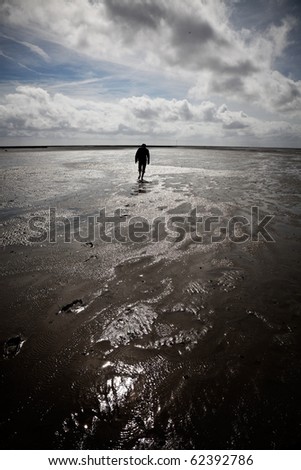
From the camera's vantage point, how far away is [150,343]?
3.38m

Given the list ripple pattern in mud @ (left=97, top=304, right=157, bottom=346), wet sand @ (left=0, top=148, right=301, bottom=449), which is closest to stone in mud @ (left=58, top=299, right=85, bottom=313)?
wet sand @ (left=0, top=148, right=301, bottom=449)

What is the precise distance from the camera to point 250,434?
2.34 meters

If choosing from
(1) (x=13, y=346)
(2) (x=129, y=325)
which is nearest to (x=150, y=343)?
(2) (x=129, y=325)

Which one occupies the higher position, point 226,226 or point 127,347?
point 226,226

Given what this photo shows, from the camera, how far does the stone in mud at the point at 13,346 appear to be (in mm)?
3182

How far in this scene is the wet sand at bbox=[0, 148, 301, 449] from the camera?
2391mm

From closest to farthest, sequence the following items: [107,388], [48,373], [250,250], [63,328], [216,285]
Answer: [107,388] → [48,373] → [63,328] → [216,285] → [250,250]

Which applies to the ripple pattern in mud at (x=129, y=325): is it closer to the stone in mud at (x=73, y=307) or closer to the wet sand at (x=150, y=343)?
the wet sand at (x=150, y=343)

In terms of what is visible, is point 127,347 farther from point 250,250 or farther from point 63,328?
point 250,250

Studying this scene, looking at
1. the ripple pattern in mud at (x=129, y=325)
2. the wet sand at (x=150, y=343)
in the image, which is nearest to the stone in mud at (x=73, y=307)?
the wet sand at (x=150, y=343)

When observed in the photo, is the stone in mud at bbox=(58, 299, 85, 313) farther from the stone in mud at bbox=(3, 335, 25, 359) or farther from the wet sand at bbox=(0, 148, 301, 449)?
the stone in mud at bbox=(3, 335, 25, 359)

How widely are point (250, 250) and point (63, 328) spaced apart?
15.5 ft
